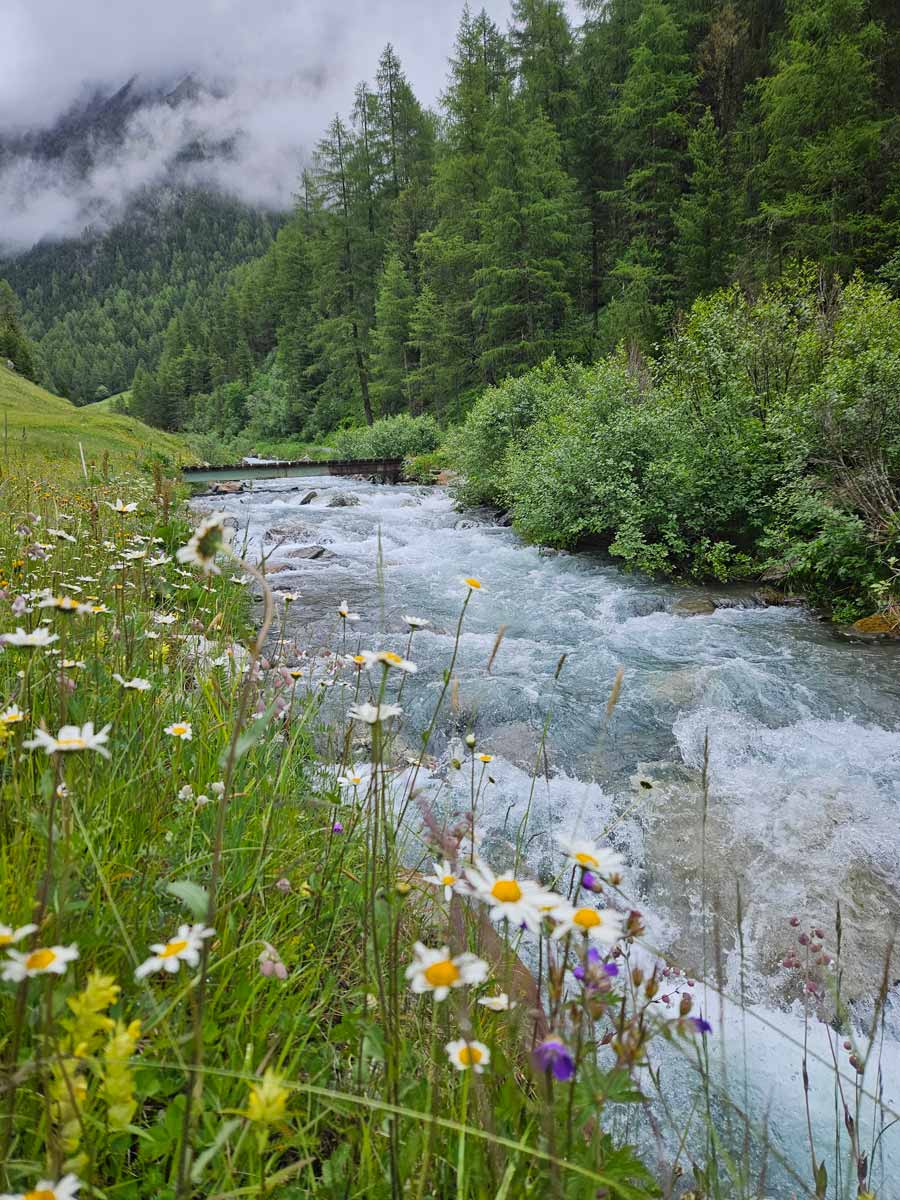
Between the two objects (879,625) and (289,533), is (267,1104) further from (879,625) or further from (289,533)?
(289,533)

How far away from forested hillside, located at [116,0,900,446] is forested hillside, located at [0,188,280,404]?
52366 millimetres

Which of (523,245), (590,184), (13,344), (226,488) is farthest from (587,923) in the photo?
(13,344)

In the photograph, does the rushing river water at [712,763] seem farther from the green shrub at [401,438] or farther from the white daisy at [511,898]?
the green shrub at [401,438]

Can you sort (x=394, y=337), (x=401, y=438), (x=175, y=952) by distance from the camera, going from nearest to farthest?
1. (x=175, y=952)
2. (x=401, y=438)
3. (x=394, y=337)

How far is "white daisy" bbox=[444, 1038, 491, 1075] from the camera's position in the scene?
682 millimetres

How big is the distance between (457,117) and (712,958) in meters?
34.4

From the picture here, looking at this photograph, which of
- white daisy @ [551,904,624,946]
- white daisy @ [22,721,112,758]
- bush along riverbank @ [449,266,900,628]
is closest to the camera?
white daisy @ [551,904,624,946]

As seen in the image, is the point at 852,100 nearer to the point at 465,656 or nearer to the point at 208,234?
the point at 465,656

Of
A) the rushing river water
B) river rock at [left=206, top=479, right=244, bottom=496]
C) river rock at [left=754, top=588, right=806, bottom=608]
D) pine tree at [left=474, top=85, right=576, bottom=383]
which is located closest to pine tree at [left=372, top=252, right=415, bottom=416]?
pine tree at [left=474, top=85, right=576, bottom=383]

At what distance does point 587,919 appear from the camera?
67 centimetres

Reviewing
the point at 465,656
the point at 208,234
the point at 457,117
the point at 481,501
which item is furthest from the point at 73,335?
the point at 465,656

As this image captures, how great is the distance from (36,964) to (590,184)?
34.0 metres

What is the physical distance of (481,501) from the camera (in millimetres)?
14008

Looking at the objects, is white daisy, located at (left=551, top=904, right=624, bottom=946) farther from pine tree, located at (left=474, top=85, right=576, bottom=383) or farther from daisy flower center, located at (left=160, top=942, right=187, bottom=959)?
pine tree, located at (left=474, top=85, right=576, bottom=383)
